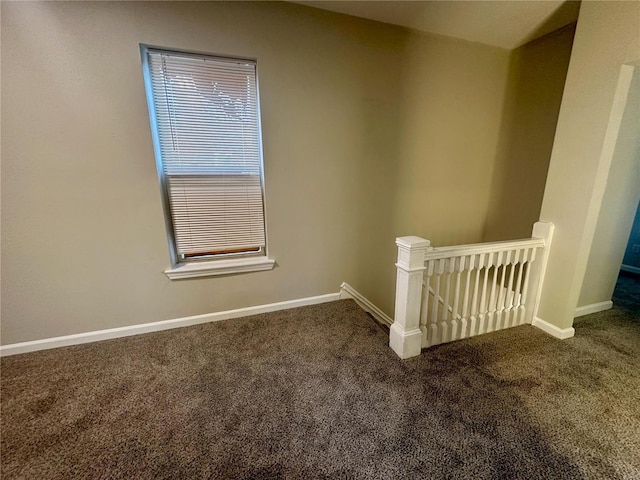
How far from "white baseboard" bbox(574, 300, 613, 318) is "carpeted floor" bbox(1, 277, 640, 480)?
293 mm

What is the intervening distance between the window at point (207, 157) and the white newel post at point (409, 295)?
1143mm

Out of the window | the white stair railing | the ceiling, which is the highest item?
the ceiling

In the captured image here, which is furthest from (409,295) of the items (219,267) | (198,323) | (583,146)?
(198,323)

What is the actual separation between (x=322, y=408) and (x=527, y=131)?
313cm

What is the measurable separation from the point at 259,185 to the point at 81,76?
4.22 feet

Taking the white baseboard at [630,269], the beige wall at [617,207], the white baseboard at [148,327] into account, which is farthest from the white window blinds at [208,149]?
the white baseboard at [630,269]

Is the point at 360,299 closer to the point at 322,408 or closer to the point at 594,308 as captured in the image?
the point at 322,408

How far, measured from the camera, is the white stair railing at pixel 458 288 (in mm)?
1698

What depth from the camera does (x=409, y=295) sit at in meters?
1.70

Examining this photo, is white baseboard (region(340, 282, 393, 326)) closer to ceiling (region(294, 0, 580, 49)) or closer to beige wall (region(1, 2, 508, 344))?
beige wall (region(1, 2, 508, 344))

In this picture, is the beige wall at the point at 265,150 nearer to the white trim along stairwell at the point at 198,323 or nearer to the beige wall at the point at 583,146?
the white trim along stairwell at the point at 198,323

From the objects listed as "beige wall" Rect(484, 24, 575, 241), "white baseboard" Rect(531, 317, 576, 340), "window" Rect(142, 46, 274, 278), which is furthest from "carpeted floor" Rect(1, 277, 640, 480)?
"beige wall" Rect(484, 24, 575, 241)

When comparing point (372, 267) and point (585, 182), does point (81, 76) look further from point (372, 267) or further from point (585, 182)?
point (585, 182)

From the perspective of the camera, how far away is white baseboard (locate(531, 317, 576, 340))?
202 cm
